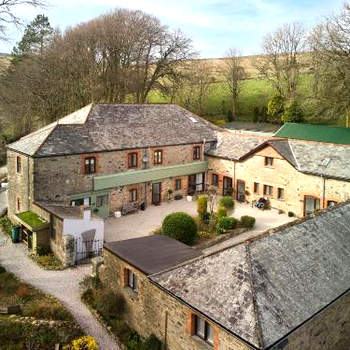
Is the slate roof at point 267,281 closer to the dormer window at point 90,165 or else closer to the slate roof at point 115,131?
the dormer window at point 90,165

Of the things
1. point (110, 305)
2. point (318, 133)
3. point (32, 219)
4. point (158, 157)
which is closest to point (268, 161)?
point (158, 157)

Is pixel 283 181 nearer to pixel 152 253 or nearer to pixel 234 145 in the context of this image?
pixel 234 145

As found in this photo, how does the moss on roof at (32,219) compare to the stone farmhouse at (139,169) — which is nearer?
the moss on roof at (32,219)

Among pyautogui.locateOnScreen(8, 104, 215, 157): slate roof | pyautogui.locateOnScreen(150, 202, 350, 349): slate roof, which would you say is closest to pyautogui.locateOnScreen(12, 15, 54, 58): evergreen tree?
pyautogui.locateOnScreen(8, 104, 215, 157): slate roof

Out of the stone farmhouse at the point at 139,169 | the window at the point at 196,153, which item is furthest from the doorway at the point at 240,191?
the window at the point at 196,153

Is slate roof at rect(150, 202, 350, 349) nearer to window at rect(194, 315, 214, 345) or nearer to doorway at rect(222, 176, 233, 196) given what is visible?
window at rect(194, 315, 214, 345)

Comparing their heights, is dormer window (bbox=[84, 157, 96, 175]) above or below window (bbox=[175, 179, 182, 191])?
above
